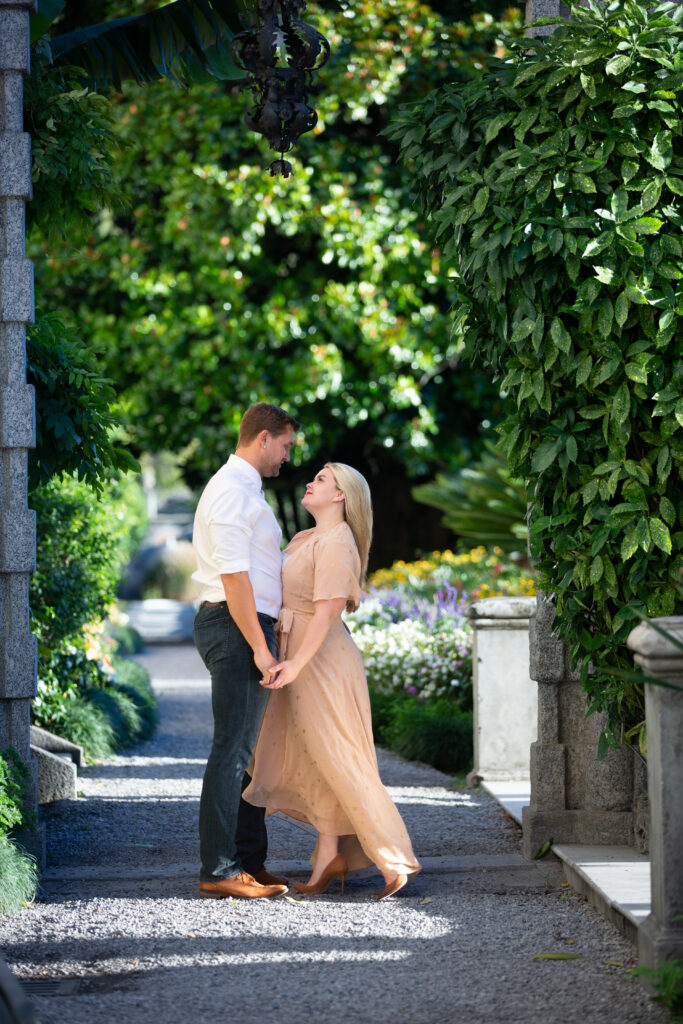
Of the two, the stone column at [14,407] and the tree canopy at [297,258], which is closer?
the stone column at [14,407]

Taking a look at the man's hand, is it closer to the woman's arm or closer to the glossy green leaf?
the woman's arm

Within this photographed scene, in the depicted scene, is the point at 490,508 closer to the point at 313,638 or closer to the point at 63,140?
the point at 63,140

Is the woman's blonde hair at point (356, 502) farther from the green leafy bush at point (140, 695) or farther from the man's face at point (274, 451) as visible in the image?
the green leafy bush at point (140, 695)

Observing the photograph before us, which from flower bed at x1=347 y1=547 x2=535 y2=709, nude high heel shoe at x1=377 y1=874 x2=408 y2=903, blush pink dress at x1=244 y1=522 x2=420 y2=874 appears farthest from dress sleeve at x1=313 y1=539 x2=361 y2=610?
flower bed at x1=347 y1=547 x2=535 y2=709

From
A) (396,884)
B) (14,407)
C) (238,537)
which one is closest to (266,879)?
(396,884)

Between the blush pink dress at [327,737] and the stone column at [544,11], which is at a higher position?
the stone column at [544,11]

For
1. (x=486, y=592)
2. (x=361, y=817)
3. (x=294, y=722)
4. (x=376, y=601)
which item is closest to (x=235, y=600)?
(x=294, y=722)

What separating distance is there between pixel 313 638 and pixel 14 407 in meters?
1.76

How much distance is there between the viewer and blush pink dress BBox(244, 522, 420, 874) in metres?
4.89

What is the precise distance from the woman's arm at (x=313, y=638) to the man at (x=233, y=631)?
0.07m

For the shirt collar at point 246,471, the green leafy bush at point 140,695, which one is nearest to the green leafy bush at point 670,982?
the shirt collar at point 246,471

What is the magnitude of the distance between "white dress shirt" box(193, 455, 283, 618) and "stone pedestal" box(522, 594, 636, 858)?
132 centimetres

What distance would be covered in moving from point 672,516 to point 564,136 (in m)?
1.56

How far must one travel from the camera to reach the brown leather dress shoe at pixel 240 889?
4867mm
